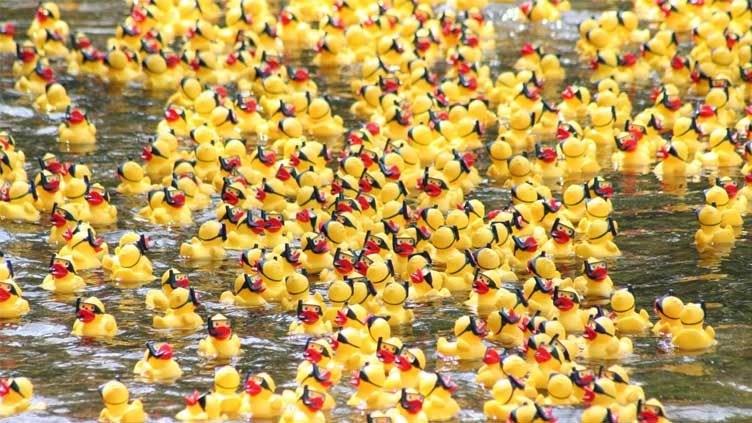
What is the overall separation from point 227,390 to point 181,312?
2.07 metres

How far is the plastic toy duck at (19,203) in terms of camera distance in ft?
53.1

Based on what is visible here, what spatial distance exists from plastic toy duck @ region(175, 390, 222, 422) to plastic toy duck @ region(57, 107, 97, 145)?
8.29 metres

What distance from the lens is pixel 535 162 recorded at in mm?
17938

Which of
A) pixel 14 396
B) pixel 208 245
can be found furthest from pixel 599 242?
pixel 14 396

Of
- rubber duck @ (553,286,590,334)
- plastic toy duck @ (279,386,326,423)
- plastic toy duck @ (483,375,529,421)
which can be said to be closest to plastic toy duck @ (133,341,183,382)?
plastic toy duck @ (279,386,326,423)

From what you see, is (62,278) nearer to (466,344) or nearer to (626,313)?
(466,344)

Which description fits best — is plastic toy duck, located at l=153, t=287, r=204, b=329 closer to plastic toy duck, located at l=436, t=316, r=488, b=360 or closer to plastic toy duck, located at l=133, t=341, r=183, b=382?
plastic toy duck, located at l=133, t=341, r=183, b=382

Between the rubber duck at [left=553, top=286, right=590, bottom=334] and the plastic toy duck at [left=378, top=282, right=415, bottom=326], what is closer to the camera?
the rubber duck at [left=553, top=286, right=590, bottom=334]

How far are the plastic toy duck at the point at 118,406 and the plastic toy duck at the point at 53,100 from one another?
9786mm

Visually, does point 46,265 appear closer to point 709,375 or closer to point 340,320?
point 340,320

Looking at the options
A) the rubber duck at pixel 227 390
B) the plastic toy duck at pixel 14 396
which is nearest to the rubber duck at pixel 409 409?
the rubber duck at pixel 227 390

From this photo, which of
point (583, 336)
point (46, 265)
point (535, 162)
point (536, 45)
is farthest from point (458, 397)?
point (536, 45)

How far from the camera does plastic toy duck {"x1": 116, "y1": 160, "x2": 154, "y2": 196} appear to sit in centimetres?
1698

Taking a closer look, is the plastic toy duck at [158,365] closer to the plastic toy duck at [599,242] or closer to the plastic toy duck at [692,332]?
the plastic toy duck at [692,332]
